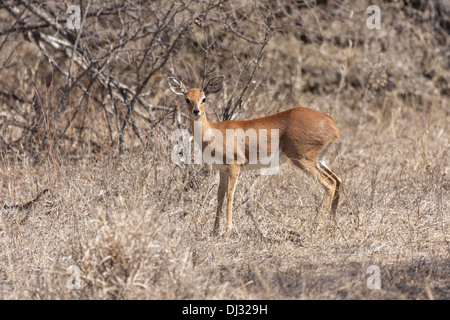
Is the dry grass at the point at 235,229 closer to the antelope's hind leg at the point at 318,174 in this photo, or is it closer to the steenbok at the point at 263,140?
the antelope's hind leg at the point at 318,174

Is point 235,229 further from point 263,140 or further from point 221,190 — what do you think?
point 263,140

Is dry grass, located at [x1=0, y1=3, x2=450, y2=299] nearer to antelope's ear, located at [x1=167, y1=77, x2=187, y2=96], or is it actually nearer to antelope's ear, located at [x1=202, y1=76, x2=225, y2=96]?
antelope's ear, located at [x1=167, y1=77, x2=187, y2=96]

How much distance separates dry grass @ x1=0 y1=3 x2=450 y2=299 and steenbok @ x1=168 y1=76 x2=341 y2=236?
263 mm

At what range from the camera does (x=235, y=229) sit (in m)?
5.67

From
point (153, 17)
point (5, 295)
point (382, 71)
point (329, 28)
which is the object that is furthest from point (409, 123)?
point (5, 295)

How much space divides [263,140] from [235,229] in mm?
908

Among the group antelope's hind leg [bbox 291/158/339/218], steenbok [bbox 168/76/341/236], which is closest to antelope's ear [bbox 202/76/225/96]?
steenbok [bbox 168/76/341/236]

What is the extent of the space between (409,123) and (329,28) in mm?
2768

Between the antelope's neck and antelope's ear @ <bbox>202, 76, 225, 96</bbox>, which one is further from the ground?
antelope's ear @ <bbox>202, 76, 225, 96</bbox>

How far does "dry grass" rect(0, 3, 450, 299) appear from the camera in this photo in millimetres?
4156

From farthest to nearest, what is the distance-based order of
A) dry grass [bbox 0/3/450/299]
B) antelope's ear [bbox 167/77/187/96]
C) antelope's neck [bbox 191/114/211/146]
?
antelope's ear [bbox 167/77/187/96], antelope's neck [bbox 191/114/211/146], dry grass [bbox 0/3/450/299]

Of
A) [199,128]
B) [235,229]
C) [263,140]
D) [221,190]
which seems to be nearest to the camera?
[235,229]

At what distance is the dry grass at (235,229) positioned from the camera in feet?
13.6

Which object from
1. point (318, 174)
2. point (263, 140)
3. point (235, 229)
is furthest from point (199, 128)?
point (318, 174)
